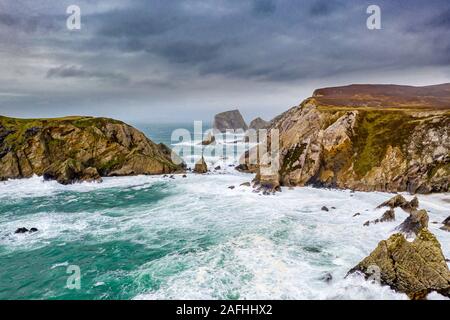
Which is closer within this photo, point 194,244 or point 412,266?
point 412,266

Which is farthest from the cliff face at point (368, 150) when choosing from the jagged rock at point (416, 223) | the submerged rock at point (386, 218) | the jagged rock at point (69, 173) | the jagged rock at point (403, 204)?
the jagged rock at point (69, 173)

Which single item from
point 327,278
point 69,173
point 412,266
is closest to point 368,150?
point 412,266

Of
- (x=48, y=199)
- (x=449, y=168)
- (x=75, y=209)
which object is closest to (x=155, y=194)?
(x=75, y=209)

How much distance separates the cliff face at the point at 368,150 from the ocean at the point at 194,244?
4.27 m

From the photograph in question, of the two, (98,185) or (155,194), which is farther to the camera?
(98,185)

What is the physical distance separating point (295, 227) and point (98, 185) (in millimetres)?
46103

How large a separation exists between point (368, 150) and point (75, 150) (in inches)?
2680

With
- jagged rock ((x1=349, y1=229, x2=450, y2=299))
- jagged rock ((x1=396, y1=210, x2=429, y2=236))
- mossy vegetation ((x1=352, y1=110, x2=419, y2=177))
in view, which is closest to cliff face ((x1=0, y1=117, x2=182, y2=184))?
mossy vegetation ((x1=352, y1=110, x2=419, y2=177))

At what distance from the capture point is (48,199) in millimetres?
54938

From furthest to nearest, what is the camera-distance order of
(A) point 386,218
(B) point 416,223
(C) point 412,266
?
(A) point 386,218 < (B) point 416,223 < (C) point 412,266

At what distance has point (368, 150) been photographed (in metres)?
60.6

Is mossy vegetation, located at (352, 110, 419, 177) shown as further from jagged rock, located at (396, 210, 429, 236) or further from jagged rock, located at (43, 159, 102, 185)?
jagged rock, located at (43, 159, 102, 185)

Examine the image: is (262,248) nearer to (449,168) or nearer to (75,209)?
(75,209)

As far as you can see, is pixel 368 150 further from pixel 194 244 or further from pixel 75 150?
pixel 75 150
